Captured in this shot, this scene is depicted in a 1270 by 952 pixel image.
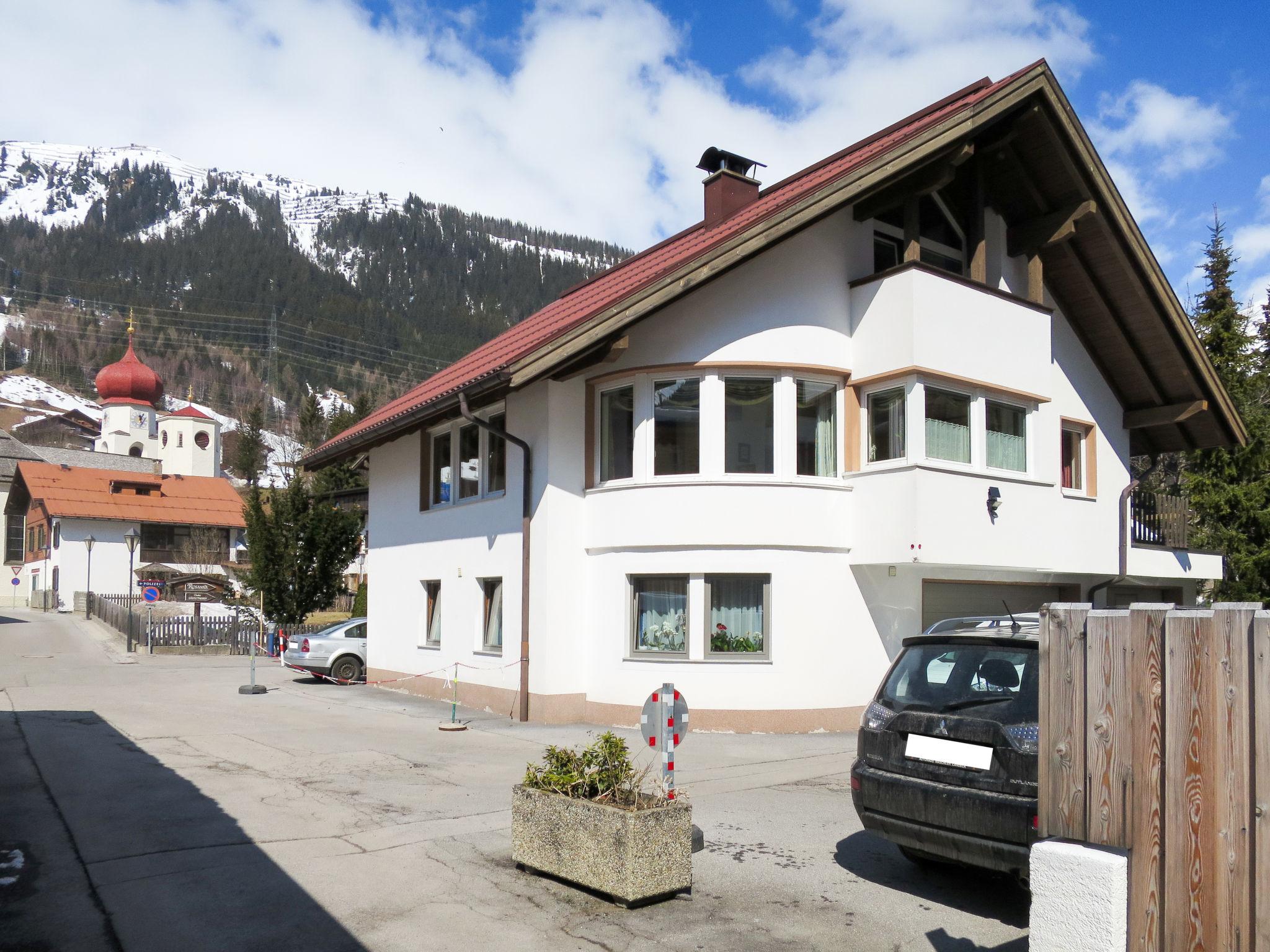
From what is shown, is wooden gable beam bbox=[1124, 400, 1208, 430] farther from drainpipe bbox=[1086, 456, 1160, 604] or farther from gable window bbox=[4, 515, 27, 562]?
gable window bbox=[4, 515, 27, 562]

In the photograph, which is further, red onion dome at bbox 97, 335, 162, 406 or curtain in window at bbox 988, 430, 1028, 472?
red onion dome at bbox 97, 335, 162, 406

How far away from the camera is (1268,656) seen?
12.5 feet

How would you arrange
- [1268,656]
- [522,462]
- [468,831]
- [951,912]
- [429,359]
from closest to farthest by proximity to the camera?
[1268,656] → [951,912] → [468,831] → [522,462] → [429,359]

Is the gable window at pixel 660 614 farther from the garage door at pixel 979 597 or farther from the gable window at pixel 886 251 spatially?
the gable window at pixel 886 251

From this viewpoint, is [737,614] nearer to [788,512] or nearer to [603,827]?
[788,512]

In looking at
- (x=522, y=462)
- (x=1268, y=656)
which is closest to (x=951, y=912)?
(x=1268, y=656)

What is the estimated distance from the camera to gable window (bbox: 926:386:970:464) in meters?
14.7

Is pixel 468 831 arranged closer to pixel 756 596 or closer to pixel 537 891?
pixel 537 891

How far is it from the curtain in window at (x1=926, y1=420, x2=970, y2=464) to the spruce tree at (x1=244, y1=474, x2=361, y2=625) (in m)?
22.2

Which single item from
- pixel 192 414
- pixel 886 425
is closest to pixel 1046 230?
pixel 886 425

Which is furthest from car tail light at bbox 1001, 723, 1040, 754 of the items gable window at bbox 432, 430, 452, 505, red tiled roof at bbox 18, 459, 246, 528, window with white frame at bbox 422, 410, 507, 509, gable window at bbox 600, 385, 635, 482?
red tiled roof at bbox 18, 459, 246, 528

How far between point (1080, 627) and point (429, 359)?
170267 mm

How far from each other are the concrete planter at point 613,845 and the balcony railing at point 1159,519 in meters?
14.8

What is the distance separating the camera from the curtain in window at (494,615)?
16609mm
